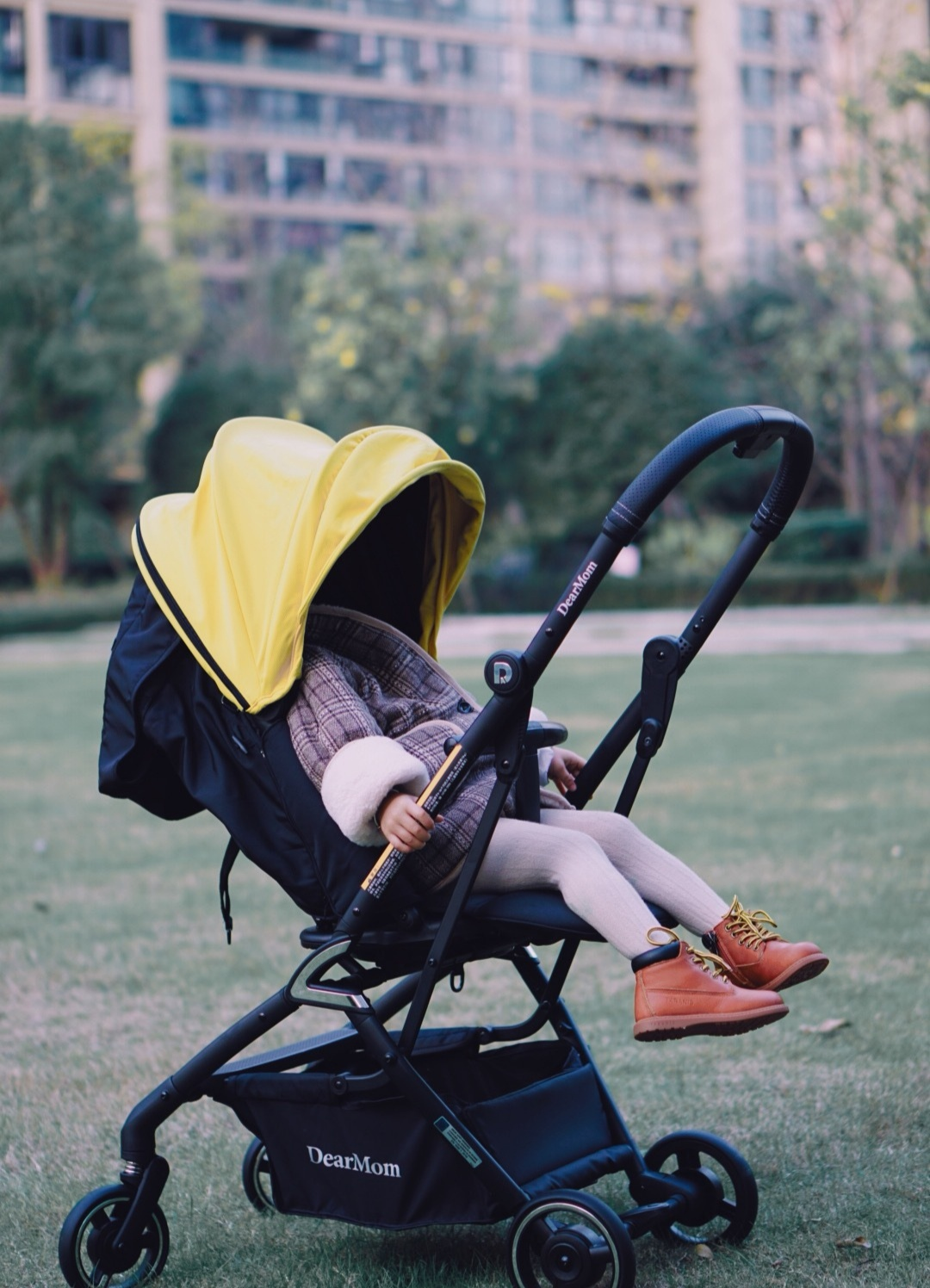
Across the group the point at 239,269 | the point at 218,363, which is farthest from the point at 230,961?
the point at 239,269

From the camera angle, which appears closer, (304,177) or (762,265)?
(762,265)

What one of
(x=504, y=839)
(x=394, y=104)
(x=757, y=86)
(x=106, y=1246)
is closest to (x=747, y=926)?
(x=504, y=839)

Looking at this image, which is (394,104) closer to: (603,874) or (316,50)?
(316,50)

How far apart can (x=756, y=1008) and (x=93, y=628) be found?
76.9ft

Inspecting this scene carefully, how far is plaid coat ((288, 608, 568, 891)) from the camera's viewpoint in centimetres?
260

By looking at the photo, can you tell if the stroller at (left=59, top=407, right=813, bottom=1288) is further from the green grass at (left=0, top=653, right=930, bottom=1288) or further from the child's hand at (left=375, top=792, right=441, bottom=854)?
the green grass at (left=0, top=653, right=930, bottom=1288)

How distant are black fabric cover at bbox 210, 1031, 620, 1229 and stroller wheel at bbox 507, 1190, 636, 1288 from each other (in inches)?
2.4

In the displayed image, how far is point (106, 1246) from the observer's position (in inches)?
109

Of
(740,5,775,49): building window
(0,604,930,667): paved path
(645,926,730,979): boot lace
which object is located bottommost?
(0,604,930,667): paved path

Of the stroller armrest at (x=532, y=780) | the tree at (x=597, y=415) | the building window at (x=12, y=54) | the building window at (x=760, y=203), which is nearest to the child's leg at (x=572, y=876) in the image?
the stroller armrest at (x=532, y=780)

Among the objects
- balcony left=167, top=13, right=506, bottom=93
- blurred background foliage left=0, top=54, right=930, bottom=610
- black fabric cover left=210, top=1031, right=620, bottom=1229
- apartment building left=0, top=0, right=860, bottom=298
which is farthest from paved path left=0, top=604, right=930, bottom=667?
balcony left=167, top=13, right=506, bottom=93

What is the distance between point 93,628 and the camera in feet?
82.2

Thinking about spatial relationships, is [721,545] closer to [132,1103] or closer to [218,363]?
[218,363]

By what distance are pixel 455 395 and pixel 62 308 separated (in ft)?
24.2
